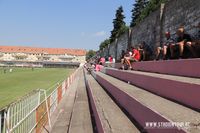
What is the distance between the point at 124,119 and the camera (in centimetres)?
601

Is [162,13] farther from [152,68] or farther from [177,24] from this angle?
[152,68]

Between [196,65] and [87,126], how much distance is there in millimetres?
3151

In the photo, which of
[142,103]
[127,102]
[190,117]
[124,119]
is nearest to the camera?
[190,117]

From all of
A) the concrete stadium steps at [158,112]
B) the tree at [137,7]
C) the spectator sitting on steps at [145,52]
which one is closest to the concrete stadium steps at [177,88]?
the concrete stadium steps at [158,112]

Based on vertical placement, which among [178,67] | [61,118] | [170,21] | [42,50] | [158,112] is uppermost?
[42,50]

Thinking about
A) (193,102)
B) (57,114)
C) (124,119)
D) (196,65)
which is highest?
(196,65)

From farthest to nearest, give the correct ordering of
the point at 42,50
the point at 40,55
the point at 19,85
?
the point at 42,50
the point at 40,55
the point at 19,85

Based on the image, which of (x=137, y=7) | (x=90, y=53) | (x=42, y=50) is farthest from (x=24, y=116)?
(x=42, y=50)

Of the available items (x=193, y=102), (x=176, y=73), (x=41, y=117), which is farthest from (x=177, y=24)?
(x=193, y=102)

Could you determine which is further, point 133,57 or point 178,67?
point 133,57

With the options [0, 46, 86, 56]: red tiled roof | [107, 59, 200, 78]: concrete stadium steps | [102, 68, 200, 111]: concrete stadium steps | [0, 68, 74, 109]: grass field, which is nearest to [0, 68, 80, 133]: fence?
[102, 68, 200, 111]: concrete stadium steps

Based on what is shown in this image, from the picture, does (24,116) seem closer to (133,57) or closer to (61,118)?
(61,118)

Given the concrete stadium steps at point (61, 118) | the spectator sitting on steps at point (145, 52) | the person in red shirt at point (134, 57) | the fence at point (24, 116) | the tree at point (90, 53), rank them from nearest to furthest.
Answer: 1. the fence at point (24, 116)
2. the concrete stadium steps at point (61, 118)
3. the spectator sitting on steps at point (145, 52)
4. the person in red shirt at point (134, 57)
5. the tree at point (90, 53)

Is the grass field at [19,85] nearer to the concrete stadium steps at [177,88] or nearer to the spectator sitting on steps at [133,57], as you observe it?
the spectator sitting on steps at [133,57]
